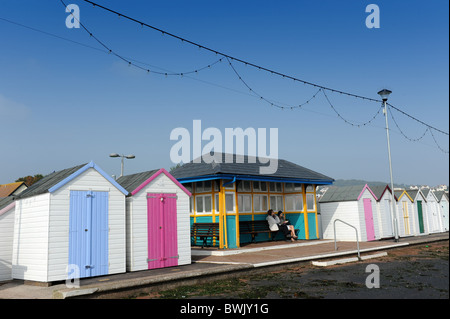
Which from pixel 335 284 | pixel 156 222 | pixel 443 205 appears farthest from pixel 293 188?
pixel 443 205

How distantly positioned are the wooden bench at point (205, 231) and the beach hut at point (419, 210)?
1526 centimetres

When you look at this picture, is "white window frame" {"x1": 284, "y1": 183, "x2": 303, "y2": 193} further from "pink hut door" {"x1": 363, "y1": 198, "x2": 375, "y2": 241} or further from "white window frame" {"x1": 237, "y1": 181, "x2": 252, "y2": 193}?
"pink hut door" {"x1": 363, "y1": 198, "x2": 375, "y2": 241}

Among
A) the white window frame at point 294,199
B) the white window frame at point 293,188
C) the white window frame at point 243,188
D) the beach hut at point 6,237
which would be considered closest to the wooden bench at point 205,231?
the white window frame at point 243,188

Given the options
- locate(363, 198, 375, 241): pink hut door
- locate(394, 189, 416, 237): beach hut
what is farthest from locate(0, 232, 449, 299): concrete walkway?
locate(394, 189, 416, 237): beach hut

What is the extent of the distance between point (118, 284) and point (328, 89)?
35.6 feet

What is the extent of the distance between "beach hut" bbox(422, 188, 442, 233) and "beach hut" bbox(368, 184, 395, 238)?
6.68 m

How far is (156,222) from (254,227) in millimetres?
6417

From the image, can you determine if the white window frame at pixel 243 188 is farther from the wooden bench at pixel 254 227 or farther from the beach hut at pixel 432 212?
the beach hut at pixel 432 212

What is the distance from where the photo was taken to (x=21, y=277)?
948 cm

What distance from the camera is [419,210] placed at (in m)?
25.4

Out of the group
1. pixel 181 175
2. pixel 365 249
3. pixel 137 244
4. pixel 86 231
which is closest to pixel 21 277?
pixel 86 231

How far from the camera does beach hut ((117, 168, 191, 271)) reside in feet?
34.2
